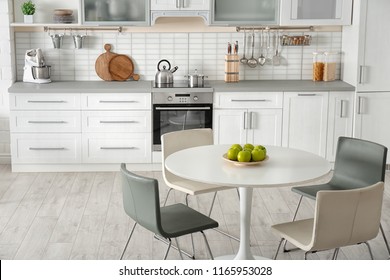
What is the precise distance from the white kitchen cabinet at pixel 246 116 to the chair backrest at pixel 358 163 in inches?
77.0

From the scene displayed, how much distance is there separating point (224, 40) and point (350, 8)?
1280mm

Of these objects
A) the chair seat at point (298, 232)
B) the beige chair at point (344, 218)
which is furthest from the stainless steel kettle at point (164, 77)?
the beige chair at point (344, 218)

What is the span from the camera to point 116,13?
6934 mm

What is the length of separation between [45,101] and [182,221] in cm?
295

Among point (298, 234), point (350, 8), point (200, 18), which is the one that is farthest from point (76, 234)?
point (350, 8)

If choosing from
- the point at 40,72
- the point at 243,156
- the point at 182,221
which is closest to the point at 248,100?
the point at 40,72

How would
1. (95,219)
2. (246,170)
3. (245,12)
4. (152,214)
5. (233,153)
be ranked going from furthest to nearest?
1. (245,12)
2. (95,219)
3. (233,153)
4. (246,170)
5. (152,214)

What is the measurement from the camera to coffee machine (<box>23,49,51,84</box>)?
7.04 meters

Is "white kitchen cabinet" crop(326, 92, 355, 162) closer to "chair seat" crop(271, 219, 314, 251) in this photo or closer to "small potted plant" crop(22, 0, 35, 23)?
"chair seat" crop(271, 219, 314, 251)

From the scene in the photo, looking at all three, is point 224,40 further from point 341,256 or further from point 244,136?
point 341,256

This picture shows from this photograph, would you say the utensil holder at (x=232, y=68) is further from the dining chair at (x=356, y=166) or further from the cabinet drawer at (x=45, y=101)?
the dining chair at (x=356, y=166)

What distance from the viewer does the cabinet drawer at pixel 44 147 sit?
6836 millimetres

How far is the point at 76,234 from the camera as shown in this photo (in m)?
5.22

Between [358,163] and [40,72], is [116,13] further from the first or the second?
[358,163]
